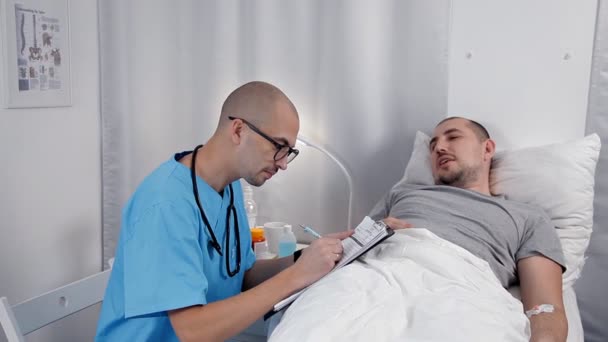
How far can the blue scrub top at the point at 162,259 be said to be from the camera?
1.08 metres

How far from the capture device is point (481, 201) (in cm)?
170

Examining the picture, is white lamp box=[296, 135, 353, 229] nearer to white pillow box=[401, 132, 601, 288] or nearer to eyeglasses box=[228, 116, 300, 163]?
white pillow box=[401, 132, 601, 288]

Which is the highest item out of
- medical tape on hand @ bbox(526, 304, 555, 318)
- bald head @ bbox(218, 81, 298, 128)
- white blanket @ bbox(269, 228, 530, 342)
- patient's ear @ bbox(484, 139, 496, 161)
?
bald head @ bbox(218, 81, 298, 128)

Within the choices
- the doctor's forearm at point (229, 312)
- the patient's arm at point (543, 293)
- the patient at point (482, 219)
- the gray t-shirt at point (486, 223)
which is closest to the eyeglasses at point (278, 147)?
the doctor's forearm at point (229, 312)

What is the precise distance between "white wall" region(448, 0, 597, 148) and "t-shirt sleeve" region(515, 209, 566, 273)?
361mm

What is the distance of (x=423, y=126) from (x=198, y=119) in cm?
87

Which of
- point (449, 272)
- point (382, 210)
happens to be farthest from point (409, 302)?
point (382, 210)

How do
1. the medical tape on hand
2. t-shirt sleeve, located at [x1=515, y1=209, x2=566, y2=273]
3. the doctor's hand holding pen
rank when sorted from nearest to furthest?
1. the doctor's hand holding pen
2. the medical tape on hand
3. t-shirt sleeve, located at [x1=515, y1=209, x2=566, y2=273]

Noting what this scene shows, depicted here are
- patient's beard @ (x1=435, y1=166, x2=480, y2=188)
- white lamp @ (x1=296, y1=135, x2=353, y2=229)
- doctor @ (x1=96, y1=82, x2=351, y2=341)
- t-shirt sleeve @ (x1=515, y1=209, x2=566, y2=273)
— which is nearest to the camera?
doctor @ (x1=96, y1=82, x2=351, y2=341)

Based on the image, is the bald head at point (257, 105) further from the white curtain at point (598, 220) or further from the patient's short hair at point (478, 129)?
the white curtain at point (598, 220)

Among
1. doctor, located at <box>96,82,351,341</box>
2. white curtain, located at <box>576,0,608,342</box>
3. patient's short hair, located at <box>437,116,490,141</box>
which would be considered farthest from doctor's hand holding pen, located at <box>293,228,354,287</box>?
white curtain, located at <box>576,0,608,342</box>

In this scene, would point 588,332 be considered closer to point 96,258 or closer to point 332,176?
point 332,176

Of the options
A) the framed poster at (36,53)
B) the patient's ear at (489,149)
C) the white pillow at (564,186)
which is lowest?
the white pillow at (564,186)

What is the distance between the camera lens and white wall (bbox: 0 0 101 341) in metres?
1.86
